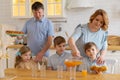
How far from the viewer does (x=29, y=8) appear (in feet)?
15.2

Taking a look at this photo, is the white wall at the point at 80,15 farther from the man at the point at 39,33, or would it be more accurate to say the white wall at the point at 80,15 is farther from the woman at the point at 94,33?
the woman at the point at 94,33

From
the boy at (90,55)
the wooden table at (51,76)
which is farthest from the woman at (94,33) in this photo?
the wooden table at (51,76)

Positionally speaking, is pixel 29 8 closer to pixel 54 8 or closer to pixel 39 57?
pixel 54 8

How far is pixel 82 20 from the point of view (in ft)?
15.6

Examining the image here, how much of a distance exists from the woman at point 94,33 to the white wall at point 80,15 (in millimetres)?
1860

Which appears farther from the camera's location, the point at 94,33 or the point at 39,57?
the point at 39,57

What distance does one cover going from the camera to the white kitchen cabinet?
180 inches

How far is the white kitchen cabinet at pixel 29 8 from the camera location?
458 centimetres

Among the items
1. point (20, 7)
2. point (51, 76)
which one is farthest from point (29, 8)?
point (51, 76)

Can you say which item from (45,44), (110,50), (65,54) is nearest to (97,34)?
(65,54)

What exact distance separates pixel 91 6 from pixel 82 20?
12.2 inches

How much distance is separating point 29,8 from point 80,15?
965 millimetres

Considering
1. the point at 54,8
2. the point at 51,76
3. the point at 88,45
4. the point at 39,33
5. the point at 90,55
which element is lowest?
the point at 51,76

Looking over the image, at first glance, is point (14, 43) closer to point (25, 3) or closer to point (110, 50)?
point (25, 3)
